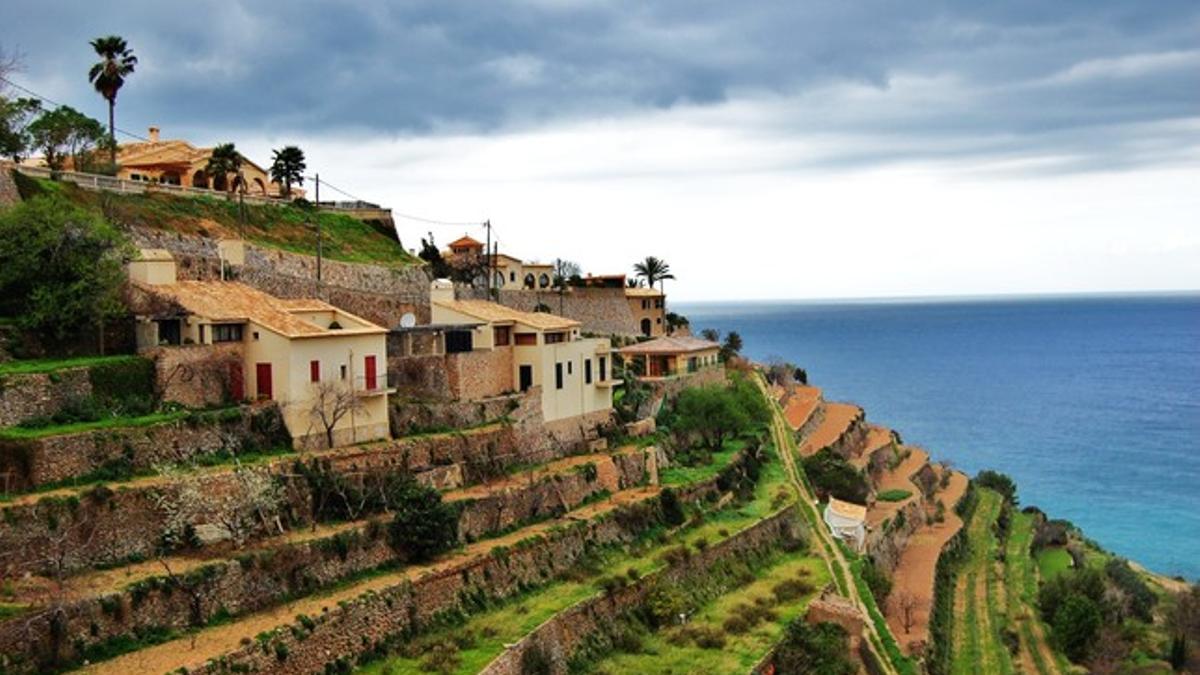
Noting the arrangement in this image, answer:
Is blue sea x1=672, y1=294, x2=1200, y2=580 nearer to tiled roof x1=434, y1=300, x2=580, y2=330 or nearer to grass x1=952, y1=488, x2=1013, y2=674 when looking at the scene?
grass x1=952, y1=488, x2=1013, y2=674

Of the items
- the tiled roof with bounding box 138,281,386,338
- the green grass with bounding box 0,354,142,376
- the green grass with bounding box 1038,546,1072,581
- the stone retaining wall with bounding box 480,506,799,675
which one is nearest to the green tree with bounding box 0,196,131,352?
the green grass with bounding box 0,354,142,376

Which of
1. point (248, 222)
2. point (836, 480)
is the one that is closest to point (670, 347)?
point (836, 480)

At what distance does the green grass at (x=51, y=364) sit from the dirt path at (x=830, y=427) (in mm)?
39040

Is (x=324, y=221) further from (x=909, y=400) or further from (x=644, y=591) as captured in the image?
(x=909, y=400)

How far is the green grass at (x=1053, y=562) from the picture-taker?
58.4 metres

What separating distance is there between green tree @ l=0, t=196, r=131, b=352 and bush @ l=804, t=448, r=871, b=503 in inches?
1378

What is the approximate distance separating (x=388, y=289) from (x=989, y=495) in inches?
1675

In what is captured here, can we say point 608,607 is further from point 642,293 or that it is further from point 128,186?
point 642,293

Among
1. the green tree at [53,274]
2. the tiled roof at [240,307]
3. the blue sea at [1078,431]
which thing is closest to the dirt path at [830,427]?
the blue sea at [1078,431]

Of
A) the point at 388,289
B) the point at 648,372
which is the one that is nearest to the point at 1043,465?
the point at 648,372

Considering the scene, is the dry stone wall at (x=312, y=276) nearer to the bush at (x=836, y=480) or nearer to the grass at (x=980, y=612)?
the bush at (x=836, y=480)

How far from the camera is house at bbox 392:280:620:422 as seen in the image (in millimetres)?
42062

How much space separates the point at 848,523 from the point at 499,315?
18269mm

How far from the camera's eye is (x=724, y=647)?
112 feet
